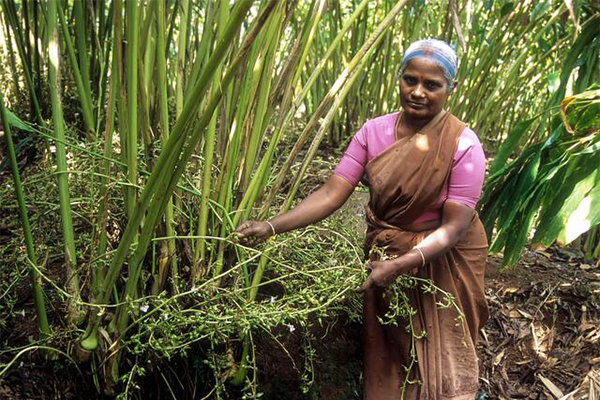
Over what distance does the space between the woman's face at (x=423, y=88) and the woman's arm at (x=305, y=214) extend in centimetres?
30

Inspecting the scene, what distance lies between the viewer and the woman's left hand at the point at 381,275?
1888mm

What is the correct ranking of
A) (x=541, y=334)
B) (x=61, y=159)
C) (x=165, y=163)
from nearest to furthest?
(x=165, y=163), (x=61, y=159), (x=541, y=334)

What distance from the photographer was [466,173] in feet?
6.61

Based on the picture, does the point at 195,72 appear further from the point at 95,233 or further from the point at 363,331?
the point at 363,331

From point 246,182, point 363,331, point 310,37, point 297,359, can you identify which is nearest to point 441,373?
point 363,331

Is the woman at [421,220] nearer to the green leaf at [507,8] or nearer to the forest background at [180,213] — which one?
the forest background at [180,213]

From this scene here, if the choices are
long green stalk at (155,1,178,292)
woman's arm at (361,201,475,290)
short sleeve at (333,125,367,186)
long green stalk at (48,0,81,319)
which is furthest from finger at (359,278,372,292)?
long green stalk at (48,0,81,319)

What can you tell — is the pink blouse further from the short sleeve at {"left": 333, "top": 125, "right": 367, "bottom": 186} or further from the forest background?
the forest background

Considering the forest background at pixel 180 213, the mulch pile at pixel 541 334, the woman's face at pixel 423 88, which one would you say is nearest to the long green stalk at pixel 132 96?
the forest background at pixel 180 213

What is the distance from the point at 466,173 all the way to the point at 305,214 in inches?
18.0

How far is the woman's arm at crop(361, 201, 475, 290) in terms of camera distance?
1893 mm

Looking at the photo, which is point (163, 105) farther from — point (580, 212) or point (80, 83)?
point (580, 212)

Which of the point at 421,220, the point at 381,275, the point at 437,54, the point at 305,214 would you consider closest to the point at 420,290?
the point at 421,220

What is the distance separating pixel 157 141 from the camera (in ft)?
7.10
